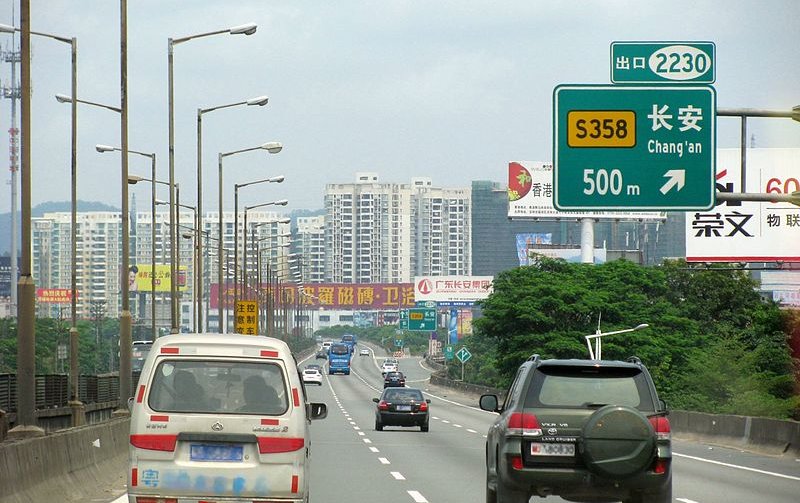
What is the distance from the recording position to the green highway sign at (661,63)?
86.6ft

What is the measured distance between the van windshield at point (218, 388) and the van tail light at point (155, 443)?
270 millimetres

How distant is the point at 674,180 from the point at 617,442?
41.4ft

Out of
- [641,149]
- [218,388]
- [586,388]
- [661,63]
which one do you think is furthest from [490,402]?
[661,63]

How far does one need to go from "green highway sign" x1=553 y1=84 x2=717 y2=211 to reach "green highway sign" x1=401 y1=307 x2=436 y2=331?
115152 millimetres

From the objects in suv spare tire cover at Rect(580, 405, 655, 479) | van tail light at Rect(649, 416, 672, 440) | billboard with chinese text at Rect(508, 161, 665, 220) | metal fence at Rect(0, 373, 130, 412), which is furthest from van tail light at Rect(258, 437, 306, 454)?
billboard with chinese text at Rect(508, 161, 665, 220)

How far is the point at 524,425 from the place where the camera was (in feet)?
47.4

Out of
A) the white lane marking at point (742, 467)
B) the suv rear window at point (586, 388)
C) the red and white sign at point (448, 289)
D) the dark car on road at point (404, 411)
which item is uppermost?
the suv rear window at point (586, 388)

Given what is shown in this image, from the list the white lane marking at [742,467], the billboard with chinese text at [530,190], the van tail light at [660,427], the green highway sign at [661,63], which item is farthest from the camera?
the billboard with chinese text at [530,190]

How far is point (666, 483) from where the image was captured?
1438cm

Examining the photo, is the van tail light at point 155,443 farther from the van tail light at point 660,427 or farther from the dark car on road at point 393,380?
the dark car on road at point 393,380

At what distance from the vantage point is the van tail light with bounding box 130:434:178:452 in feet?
44.3

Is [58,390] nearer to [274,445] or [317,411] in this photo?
Answer: [317,411]

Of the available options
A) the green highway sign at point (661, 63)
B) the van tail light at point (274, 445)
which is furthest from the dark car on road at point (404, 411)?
the van tail light at point (274, 445)

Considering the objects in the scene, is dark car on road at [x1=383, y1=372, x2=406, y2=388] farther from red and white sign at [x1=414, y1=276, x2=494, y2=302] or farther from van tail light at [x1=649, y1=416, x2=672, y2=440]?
van tail light at [x1=649, y1=416, x2=672, y2=440]
